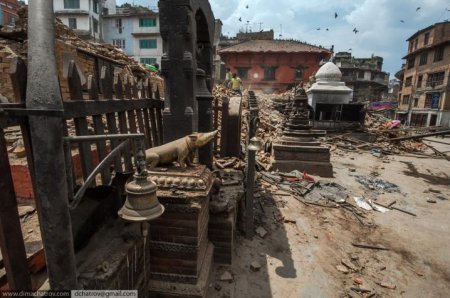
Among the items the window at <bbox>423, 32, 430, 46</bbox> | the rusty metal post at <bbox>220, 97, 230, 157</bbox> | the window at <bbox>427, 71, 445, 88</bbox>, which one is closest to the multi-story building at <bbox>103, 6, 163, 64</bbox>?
the rusty metal post at <bbox>220, 97, 230, 157</bbox>

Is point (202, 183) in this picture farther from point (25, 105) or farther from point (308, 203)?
point (308, 203)

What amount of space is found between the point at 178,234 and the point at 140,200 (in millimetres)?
1089

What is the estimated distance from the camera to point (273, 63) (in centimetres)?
3531

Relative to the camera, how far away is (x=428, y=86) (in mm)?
35219

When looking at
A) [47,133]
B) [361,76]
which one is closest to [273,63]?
[361,76]

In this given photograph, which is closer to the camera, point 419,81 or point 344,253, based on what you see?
point 344,253

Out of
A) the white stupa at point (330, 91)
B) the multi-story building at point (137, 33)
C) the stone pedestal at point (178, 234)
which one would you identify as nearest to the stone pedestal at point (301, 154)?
the stone pedestal at point (178, 234)

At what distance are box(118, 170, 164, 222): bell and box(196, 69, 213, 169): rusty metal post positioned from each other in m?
2.58

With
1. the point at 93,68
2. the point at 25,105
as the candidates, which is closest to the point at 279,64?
the point at 93,68

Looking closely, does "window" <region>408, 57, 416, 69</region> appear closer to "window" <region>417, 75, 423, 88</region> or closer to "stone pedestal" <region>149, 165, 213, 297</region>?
"window" <region>417, 75, 423, 88</region>

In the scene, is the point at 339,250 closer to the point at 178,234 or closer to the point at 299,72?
the point at 178,234

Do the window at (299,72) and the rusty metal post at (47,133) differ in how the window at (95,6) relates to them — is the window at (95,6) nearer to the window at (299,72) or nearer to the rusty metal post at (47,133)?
the window at (299,72)

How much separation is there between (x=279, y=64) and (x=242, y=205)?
34.1m

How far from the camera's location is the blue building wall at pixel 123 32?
3868 cm
